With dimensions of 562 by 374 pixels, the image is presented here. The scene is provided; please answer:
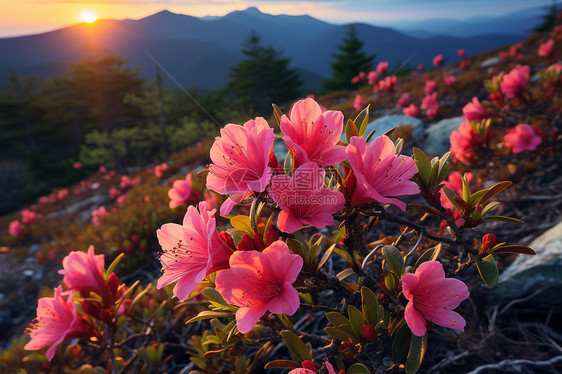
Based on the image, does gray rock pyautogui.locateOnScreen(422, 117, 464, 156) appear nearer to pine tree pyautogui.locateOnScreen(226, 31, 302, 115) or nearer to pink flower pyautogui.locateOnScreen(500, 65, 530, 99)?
pink flower pyautogui.locateOnScreen(500, 65, 530, 99)

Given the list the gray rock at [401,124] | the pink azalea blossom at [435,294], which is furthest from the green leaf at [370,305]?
the gray rock at [401,124]

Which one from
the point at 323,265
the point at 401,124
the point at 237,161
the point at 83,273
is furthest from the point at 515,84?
the point at 83,273

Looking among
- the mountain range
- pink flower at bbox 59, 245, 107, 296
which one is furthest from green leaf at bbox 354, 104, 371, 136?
pink flower at bbox 59, 245, 107, 296

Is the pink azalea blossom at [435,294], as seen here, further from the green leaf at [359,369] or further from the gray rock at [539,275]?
the gray rock at [539,275]

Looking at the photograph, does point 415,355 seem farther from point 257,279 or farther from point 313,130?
point 313,130

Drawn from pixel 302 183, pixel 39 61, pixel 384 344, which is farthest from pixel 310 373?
pixel 39 61
